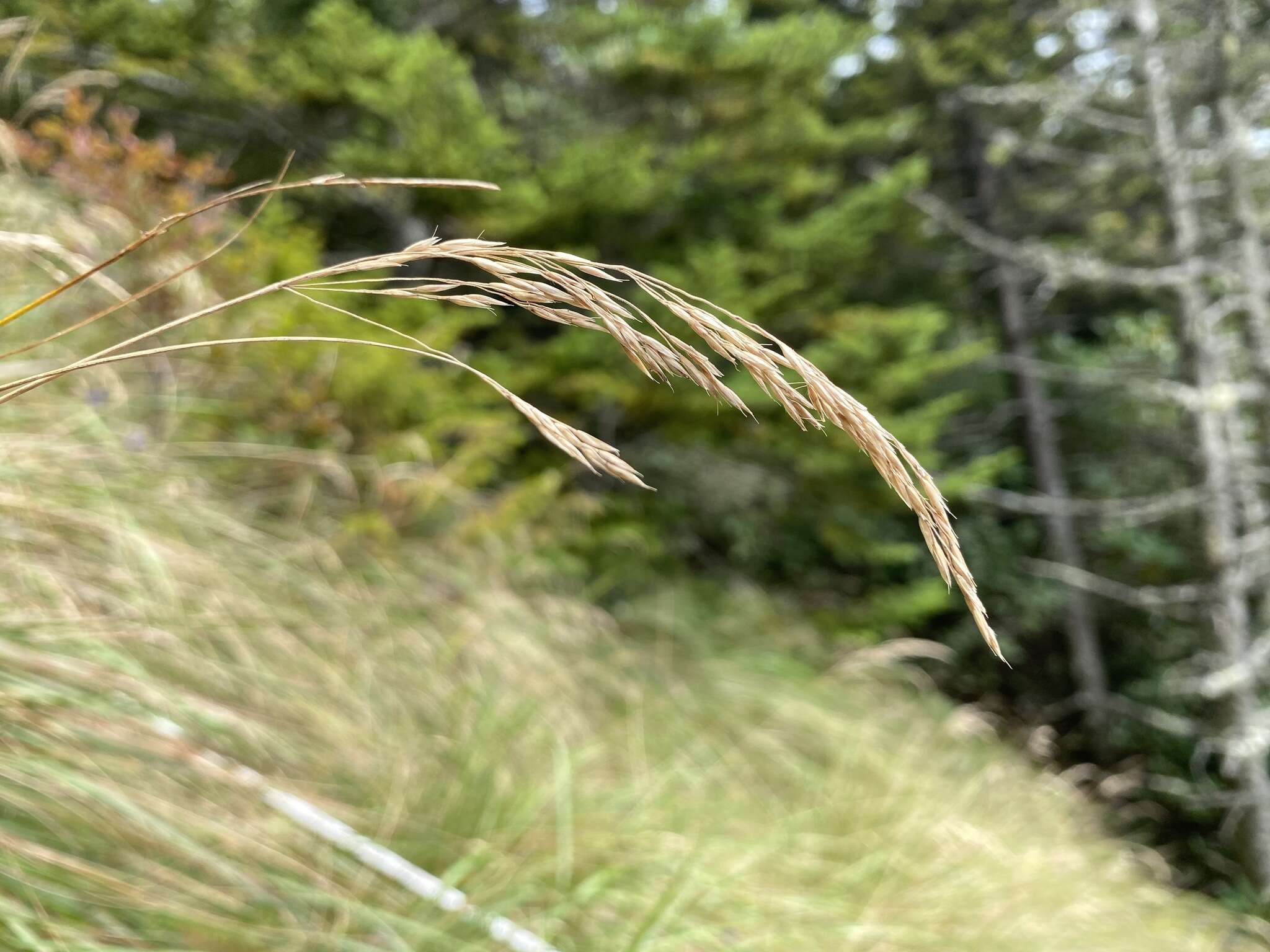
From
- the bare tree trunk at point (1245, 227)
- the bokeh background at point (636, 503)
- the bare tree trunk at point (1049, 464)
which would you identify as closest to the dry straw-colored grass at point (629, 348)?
the bokeh background at point (636, 503)

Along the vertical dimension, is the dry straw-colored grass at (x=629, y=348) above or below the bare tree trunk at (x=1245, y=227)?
below

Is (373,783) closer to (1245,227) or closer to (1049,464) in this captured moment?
(1245,227)

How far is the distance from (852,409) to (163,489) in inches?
68.9

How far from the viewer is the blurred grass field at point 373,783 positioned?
3.38ft

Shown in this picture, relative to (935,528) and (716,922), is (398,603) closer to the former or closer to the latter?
(716,922)

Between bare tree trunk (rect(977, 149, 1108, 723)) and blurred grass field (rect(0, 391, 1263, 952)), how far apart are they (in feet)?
12.6

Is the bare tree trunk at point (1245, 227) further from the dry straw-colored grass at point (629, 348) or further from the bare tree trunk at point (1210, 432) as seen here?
the dry straw-colored grass at point (629, 348)

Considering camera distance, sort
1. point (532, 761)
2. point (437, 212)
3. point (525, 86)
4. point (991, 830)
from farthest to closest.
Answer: point (525, 86), point (437, 212), point (991, 830), point (532, 761)

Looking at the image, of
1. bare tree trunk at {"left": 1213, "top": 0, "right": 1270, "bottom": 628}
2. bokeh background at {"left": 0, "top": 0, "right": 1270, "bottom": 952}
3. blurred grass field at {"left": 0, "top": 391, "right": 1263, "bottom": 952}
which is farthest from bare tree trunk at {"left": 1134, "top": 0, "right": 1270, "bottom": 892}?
blurred grass field at {"left": 0, "top": 391, "right": 1263, "bottom": 952}

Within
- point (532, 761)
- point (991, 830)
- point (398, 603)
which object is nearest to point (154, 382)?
point (398, 603)

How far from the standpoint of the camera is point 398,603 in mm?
2277

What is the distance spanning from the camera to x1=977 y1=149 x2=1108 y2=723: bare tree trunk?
20.5 feet

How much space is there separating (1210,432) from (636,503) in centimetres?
336

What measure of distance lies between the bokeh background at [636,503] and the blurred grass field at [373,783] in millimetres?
11
